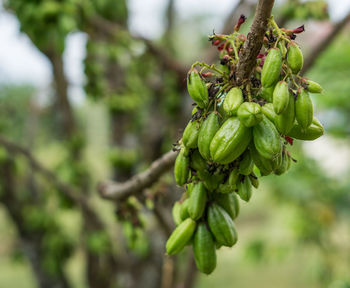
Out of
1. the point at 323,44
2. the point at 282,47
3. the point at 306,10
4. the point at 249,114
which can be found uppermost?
the point at 306,10

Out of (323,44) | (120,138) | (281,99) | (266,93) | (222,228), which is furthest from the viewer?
(120,138)

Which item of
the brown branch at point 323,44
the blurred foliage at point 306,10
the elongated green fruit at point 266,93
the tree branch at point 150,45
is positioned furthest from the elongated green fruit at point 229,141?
the tree branch at point 150,45

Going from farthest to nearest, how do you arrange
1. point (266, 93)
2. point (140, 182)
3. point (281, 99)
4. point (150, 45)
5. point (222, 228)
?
point (150, 45) < point (140, 182) < point (222, 228) < point (266, 93) < point (281, 99)

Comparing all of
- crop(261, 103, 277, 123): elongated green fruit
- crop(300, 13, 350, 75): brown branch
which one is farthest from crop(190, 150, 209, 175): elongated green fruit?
crop(300, 13, 350, 75): brown branch

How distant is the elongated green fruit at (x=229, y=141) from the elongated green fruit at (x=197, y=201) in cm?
15

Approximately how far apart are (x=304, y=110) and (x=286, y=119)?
0.15 feet

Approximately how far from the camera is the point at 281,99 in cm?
83

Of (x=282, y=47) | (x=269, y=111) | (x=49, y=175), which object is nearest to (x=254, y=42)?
(x=282, y=47)

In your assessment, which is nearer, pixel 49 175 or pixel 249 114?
pixel 249 114

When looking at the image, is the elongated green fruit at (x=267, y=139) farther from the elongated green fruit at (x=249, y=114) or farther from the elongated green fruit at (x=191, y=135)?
the elongated green fruit at (x=191, y=135)

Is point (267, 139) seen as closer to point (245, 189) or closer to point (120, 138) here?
point (245, 189)

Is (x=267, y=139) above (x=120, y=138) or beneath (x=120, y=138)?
beneath

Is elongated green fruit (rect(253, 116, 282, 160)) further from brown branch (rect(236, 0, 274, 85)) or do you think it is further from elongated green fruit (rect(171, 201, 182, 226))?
elongated green fruit (rect(171, 201, 182, 226))

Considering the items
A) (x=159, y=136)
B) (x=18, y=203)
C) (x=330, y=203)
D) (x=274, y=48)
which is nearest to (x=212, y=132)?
(x=274, y=48)
